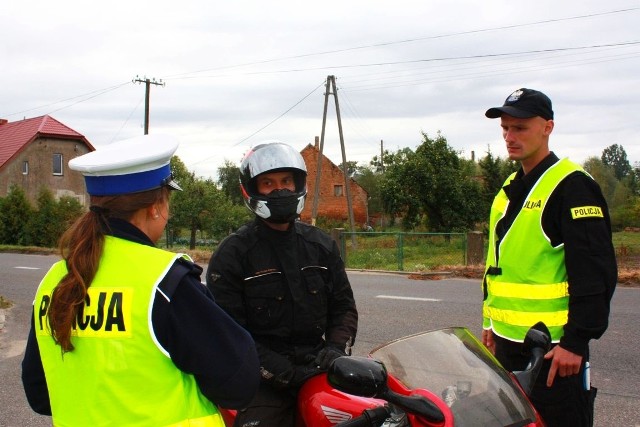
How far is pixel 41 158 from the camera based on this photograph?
1785 inches

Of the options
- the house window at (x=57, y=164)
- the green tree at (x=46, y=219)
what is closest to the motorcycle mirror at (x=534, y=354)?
the green tree at (x=46, y=219)

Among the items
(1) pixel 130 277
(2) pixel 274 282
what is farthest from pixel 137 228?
(2) pixel 274 282

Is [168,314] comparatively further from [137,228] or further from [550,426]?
[550,426]

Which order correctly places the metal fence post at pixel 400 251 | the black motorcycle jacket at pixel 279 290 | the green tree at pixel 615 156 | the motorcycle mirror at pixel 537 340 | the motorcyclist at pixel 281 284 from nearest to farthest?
the motorcycle mirror at pixel 537 340
the motorcyclist at pixel 281 284
the black motorcycle jacket at pixel 279 290
the metal fence post at pixel 400 251
the green tree at pixel 615 156

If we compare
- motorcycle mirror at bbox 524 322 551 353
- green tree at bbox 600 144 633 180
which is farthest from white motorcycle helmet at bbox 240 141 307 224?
green tree at bbox 600 144 633 180

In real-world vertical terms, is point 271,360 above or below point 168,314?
below

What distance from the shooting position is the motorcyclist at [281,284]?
2.60 meters

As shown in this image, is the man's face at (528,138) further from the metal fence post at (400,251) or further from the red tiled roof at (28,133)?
the red tiled roof at (28,133)

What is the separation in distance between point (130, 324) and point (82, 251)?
275 millimetres

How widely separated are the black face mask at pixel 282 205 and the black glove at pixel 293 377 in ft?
2.13

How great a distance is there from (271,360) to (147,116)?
34.5 m

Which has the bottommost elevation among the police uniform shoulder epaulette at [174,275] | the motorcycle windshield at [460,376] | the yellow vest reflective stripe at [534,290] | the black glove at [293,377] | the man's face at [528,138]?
the black glove at [293,377]

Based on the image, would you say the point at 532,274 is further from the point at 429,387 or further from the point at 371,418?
the point at 371,418

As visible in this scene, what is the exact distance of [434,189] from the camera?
1318 inches
